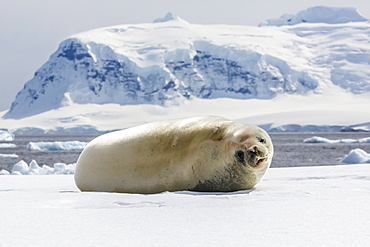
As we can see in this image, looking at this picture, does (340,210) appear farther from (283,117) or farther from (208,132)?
(283,117)

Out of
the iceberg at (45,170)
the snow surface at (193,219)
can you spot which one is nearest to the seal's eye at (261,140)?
the snow surface at (193,219)

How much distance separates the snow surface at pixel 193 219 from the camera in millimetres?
3000

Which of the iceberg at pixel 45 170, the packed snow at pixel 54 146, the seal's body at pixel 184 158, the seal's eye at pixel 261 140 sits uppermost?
the seal's eye at pixel 261 140

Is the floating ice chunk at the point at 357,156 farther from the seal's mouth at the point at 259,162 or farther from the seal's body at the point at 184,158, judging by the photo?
the seal's mouth at the point at 259,162

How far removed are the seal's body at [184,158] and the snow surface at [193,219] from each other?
41 cm

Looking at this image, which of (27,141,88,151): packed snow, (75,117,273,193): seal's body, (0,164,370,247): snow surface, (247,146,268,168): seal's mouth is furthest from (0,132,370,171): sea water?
(0,164,370,247): snow surface

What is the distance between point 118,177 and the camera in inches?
230

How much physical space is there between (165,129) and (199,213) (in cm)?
206

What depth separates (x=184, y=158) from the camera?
5590 mm

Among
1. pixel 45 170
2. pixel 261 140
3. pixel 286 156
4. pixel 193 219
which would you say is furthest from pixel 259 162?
pixel 286 156

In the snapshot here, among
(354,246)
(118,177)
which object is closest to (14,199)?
(118,177)

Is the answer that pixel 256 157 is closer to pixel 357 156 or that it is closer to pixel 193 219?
pixel 193 219

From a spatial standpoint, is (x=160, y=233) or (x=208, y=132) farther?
(x=208, y=132)

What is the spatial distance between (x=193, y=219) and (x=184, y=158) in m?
1.97
